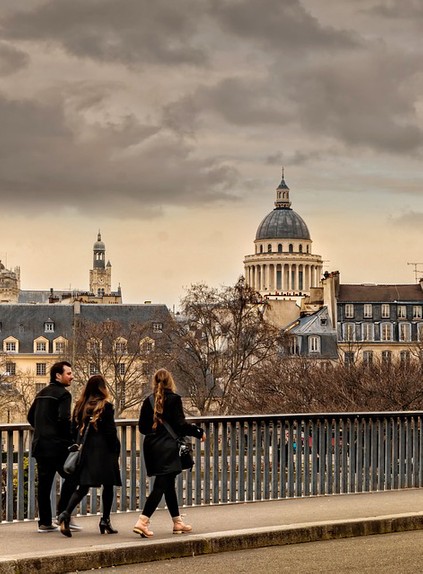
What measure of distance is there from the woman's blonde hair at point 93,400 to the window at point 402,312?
12695 cm

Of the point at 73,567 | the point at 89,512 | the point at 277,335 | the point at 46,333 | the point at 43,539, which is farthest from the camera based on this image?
the point at 46,333

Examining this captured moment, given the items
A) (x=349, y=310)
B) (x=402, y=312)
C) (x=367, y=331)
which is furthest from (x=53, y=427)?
(x=402, y=312)

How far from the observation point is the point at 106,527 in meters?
14.4

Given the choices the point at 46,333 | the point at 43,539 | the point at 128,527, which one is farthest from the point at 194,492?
Result: the point at 46,333

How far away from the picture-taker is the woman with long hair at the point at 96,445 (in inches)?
559

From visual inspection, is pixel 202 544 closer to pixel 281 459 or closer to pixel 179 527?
pixel 179 527

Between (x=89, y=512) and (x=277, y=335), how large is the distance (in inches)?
2803

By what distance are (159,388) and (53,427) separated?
121 centimetres

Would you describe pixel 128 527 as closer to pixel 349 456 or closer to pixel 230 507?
pixel 230 507

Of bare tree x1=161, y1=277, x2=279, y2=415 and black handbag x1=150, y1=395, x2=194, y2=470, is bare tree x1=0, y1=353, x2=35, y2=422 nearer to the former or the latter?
bare tree x1=161, y1=277, x2=279, y2=415

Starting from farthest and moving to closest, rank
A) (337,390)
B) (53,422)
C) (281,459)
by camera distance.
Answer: (337,390), (281,459), (53,422)

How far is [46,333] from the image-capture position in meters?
133

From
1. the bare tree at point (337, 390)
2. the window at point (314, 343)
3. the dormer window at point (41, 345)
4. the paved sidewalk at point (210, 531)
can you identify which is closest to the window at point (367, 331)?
the window at point (314, 343)

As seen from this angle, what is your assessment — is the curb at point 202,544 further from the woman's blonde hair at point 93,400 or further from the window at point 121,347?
the window at point 121,347
